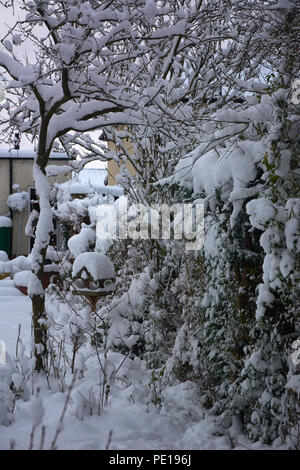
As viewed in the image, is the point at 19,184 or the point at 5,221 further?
the point at 19,184

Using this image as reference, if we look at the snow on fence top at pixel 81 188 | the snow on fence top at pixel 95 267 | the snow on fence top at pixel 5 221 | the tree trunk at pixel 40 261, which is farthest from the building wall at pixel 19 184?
the tree trunk at pixel 40 261

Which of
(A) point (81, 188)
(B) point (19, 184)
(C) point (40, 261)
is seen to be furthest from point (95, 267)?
(B) point (19, 184)

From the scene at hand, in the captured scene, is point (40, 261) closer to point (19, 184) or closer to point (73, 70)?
point (73, 70)

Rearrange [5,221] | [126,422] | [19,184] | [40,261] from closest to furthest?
[126,422] → [40,261] → [5,221] → [19,184]

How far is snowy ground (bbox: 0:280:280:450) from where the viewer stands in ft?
11.6

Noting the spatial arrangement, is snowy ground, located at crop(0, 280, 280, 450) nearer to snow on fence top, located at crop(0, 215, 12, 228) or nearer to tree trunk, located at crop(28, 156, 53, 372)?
tree trunk, located at crop(28, 156, 53, 372)

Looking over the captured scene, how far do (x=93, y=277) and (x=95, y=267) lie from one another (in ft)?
0.40

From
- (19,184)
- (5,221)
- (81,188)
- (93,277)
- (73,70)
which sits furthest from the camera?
(19,184)

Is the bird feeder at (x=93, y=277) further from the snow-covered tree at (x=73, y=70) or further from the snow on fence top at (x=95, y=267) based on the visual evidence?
the snow-covered tree at (x=73, y=70)

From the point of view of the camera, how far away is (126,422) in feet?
12.9

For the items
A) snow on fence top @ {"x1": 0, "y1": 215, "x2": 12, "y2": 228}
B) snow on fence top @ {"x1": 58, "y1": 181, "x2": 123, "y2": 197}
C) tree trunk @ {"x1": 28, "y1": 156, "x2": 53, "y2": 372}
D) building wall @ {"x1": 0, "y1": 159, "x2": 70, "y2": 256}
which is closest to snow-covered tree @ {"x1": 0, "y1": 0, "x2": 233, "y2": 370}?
tree trunk @ {"x1": 28, "y1": 156, "x2": 53, "y2": 372}

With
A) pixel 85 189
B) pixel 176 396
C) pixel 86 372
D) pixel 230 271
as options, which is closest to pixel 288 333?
pixel 230 271

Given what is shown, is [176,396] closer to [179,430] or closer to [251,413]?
[179,430]

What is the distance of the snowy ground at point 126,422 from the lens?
353cm
